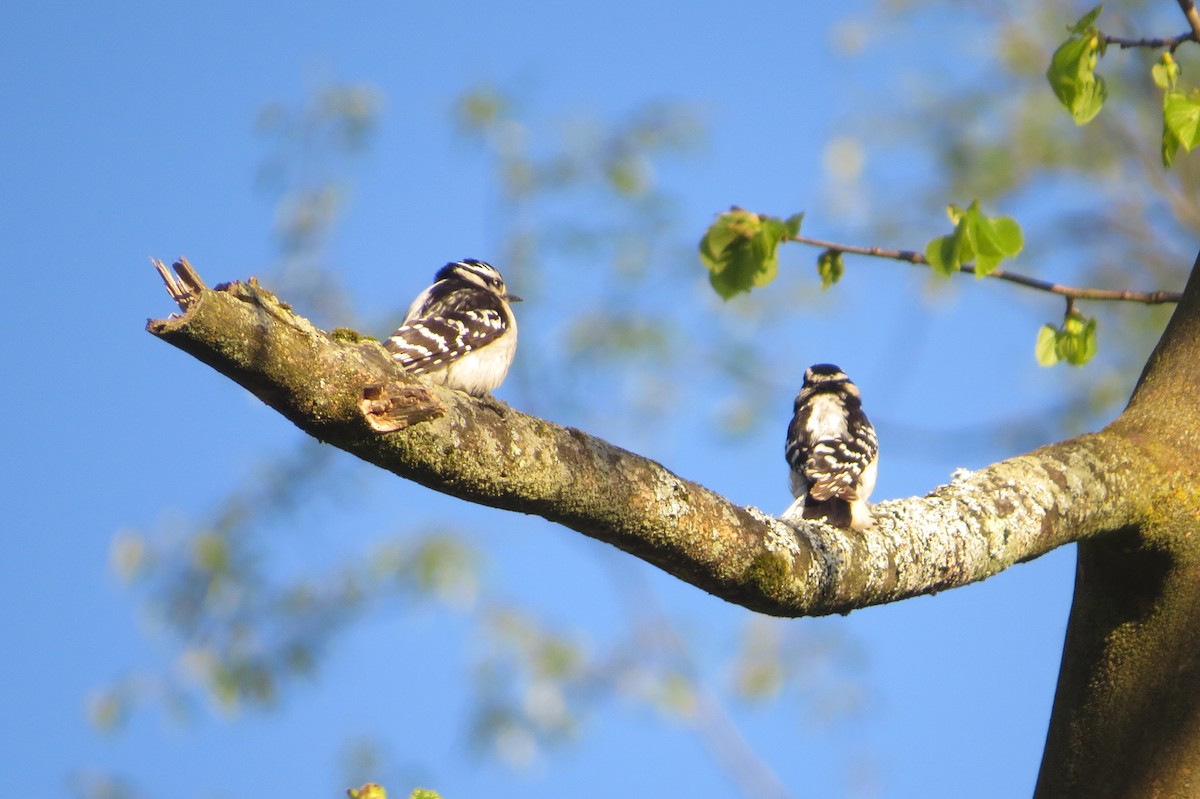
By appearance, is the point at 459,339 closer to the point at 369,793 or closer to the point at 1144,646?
the point at 1144,646

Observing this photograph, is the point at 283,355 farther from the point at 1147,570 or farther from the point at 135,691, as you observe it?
the point at 135,691

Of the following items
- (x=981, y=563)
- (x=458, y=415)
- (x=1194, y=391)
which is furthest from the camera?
(x=1194, y=391)

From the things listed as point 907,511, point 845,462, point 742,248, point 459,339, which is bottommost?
point 907,511

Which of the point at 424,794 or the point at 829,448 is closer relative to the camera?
the point at 424,794

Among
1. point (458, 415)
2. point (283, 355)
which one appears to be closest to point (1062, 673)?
point (458, 415)

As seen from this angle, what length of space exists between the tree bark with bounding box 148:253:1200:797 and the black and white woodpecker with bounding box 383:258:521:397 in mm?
2222

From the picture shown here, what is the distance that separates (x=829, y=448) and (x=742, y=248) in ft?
5.91

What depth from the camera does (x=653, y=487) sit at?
8.43 feet

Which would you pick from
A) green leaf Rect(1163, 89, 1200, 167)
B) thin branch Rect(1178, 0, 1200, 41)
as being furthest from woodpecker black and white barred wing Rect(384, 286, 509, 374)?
thin branch Rect(1178, 0, 1200, 41)

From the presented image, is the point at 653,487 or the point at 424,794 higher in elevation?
the point at 653,487

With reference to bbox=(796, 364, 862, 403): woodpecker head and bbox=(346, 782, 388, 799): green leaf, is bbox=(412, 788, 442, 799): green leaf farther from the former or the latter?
bbox=(796, 364, 862, 403): woodpecker head

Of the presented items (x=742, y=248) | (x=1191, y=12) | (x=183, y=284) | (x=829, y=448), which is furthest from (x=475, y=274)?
(x=183, y=284)

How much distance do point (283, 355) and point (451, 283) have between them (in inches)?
167

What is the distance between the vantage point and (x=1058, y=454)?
3.22 m
